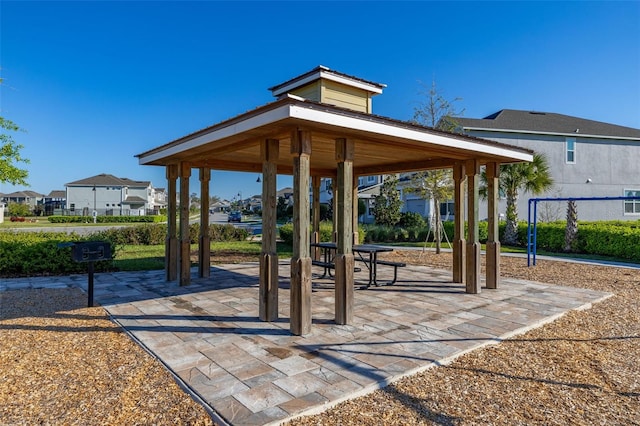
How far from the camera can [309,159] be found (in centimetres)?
493

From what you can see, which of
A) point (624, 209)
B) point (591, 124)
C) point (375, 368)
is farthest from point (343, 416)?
point (591, 124)

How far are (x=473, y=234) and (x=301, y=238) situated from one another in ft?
14.1

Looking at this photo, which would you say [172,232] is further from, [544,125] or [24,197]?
[24,197]

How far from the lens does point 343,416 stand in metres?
2.80

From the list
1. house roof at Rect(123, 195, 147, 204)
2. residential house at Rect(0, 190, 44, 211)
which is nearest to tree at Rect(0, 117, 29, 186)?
house roof at Rect(123, 195, 147, 204)

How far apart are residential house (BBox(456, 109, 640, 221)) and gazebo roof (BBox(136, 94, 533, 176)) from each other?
14.5m

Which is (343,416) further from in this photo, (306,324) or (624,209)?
(624,209)

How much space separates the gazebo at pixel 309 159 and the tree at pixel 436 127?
16.4ft

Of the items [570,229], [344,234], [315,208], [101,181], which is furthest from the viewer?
[101,181]

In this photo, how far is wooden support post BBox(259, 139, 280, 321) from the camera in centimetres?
508

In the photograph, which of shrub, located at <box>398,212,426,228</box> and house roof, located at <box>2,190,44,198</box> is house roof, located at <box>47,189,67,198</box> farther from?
shrub, located at <box>398,212,426,228</box>

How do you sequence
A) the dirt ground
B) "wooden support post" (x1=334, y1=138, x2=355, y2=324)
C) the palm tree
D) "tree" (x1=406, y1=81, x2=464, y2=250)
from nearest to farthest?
1. the dirt ground
2. "wooden support post" (x1=334, y1=138, x2=355, y2=324)
3. "tree" (x1=406, y1=81, x2=464, y2=250)
4. the palm tree

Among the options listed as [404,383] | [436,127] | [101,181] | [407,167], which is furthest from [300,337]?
[101,181]

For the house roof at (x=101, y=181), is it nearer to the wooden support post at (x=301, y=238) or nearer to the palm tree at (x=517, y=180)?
the palm tree at (x=517, y=180)
